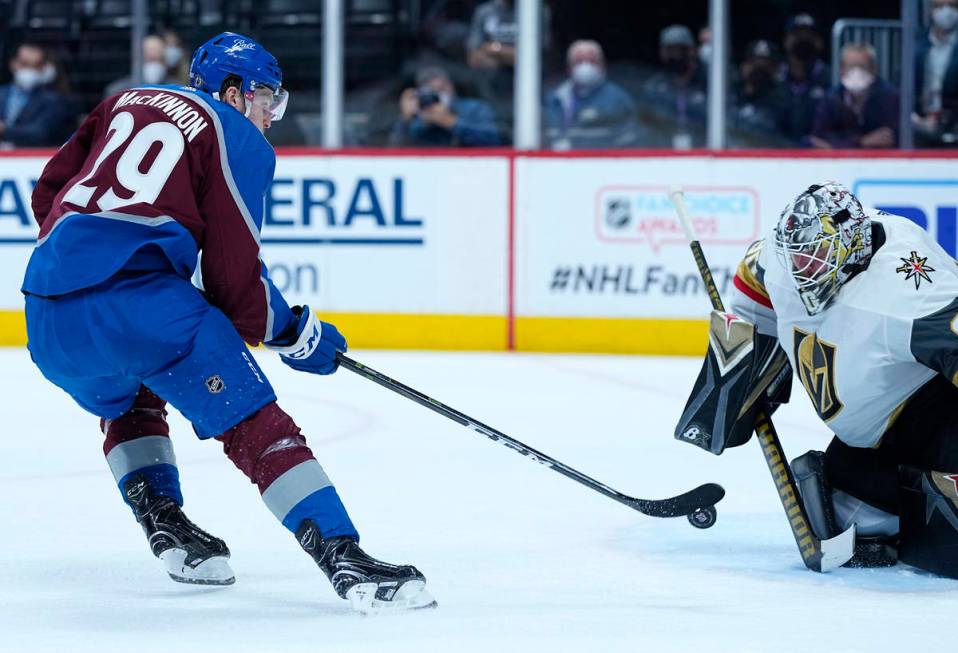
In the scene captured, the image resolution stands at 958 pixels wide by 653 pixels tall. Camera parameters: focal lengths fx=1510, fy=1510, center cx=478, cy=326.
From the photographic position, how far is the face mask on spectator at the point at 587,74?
6781mm

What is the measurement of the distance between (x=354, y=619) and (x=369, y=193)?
14.8 ft

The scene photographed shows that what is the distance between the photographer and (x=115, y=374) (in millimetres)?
2320

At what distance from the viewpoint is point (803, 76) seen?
6566 mm

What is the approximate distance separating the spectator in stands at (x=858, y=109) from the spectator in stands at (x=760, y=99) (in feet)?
0.57

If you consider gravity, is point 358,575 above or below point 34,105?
below

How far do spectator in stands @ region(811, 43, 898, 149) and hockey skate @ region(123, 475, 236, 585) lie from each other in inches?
177

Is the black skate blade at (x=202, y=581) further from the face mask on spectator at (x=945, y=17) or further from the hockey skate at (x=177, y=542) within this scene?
the face mask on spectator at (x=945, y=17)

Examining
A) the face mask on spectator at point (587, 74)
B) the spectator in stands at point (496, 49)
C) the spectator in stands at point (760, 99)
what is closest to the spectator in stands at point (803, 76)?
the spectator in stands at point (760, 99)

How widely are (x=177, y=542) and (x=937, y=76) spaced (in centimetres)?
480

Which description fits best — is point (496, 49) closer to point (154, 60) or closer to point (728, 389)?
point (154, 60)

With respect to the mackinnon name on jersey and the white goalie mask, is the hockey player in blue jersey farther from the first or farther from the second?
the white goalie mask

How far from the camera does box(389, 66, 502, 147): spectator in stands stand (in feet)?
22.3

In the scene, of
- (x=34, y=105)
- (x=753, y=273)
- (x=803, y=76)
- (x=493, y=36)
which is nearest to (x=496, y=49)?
(x=493, y=36)

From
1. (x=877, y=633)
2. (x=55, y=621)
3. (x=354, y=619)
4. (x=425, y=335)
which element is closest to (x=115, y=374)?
(x=55, y=621)
